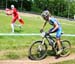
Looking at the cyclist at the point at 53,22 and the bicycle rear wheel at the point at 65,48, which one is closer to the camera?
the cyclist at the point at 53,22

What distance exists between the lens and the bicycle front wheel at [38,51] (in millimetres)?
11812

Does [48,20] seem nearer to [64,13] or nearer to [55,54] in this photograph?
[55,54]

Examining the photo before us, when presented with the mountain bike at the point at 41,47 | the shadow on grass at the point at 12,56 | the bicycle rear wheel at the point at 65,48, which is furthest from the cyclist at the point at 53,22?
the shadow on grass at the point at 12,56

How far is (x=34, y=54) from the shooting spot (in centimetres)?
1194

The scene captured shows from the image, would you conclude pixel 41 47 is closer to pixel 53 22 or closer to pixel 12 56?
pixel 53 22

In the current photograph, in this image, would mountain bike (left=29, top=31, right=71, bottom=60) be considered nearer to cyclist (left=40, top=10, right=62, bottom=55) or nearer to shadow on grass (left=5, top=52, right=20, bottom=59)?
cyclist (left=40, top=10, right=62, bottom=55)

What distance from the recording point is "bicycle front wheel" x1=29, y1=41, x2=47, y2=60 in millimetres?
11812

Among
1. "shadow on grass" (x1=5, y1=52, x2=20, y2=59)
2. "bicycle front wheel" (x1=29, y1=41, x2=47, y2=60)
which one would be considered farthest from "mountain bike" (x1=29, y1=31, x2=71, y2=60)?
"shadow on grass" (x1=5, y1=52, x2=20, y2=59)

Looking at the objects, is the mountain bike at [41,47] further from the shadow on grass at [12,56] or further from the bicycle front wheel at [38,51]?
the shadow on grass at [12,56]

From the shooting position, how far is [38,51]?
39.4 feet

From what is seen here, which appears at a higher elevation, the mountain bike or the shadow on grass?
the mountain bike

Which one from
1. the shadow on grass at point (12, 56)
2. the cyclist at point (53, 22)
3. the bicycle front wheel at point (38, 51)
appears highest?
the cyclist at point (53, 22)

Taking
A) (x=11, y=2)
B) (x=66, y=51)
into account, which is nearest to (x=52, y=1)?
(x=11, y=2)

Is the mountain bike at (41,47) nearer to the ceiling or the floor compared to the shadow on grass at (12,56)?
nearer to the ceiling
